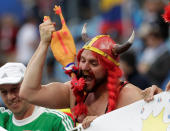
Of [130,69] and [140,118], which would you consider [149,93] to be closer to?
[140,118]

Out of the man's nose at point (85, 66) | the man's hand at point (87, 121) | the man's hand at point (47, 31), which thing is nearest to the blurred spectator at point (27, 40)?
the man's hand at point (47, 31)

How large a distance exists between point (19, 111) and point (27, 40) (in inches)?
280

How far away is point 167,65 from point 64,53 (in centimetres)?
388

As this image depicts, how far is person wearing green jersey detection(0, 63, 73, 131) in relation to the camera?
18.6 ft

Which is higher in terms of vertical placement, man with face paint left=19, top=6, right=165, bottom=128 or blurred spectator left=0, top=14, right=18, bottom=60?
man with face paint left=19, top=6, right=165, bottom=128

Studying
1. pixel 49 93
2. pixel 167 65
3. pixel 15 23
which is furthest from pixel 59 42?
pixel 15 23

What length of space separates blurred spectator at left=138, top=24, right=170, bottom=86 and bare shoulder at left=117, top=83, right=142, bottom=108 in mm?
3863

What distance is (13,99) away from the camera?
230 inches

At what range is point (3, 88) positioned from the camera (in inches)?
233

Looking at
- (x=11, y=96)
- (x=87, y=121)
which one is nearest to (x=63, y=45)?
(x=11, y=96)

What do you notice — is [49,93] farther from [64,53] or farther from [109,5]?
[109,5]

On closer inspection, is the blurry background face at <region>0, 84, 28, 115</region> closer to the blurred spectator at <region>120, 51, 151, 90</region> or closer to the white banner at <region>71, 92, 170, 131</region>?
the white banner at <region>71, 92, 170, 131</region>

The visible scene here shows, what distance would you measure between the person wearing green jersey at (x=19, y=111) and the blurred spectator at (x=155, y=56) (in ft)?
11.6

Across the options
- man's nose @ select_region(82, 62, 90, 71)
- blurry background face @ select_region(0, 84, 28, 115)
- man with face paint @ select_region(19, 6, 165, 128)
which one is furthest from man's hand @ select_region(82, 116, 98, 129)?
blurry background face @ select_region(0, 84, 28, 115)
